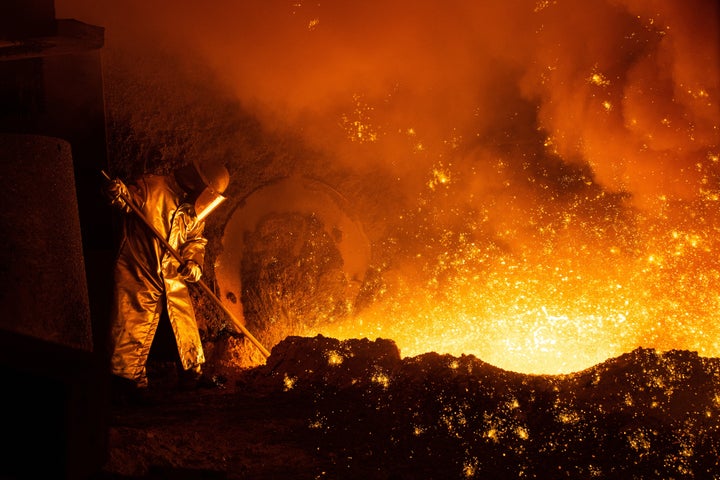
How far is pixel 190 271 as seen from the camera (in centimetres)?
500

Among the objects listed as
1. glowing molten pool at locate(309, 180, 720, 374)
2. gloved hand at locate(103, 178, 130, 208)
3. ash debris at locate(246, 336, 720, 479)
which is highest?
gloved hand at locate(103, 178, 130, 208)

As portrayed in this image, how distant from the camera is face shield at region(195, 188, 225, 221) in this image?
511 cm

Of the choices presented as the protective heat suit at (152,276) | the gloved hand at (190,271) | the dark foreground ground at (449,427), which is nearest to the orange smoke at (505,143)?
the protective heat suit at (152,276)

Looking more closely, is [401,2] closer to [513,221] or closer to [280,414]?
[513,221]

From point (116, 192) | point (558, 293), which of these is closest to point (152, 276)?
point (116, 192)

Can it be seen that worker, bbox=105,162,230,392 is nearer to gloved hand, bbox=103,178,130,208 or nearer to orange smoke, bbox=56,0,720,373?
gloved hand, bbox=103,178,130,208

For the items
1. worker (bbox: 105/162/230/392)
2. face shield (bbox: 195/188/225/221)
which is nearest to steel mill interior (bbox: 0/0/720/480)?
worker (bbox: 105/162/230/392)

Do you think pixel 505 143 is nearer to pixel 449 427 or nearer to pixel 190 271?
pixel 190 271

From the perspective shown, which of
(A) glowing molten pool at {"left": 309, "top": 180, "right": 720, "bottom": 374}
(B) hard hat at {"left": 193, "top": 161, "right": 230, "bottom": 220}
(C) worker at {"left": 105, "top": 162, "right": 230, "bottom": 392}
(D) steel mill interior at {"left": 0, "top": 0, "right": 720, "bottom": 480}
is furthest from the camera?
(A) glowing molten pool at {"left": 309, "top": 180, "right": 720, "bottom": 374}

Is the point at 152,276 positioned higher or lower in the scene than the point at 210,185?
lower

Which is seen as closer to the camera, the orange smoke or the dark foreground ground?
the dark foreground ground

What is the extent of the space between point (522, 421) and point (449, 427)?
0.40m

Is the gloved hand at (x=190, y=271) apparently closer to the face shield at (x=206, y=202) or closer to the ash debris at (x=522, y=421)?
the face shield at (x=206, y=202)

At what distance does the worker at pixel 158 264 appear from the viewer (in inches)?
187
